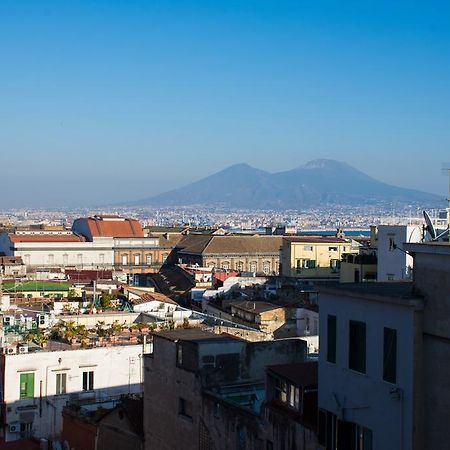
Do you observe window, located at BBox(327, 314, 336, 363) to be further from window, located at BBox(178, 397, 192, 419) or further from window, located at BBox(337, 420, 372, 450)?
window, located at BBox(178, 397, 192, 419)

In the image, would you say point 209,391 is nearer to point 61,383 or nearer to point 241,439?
point 241,439

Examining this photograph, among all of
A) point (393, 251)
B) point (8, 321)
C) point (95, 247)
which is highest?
point (393, 251)

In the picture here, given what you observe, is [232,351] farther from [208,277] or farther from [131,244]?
[131,244]

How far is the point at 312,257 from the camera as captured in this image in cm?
6175

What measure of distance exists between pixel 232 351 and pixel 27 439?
8.44 m

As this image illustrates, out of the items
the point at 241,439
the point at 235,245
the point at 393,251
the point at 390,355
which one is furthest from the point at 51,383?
the point at 235,245

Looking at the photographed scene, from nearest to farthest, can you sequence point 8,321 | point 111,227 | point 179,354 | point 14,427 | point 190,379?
point 190,379
point 179,354
point 14,427
point 8,321
point 111,227

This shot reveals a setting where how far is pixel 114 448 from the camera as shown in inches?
821

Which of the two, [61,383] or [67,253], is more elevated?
[67,253]

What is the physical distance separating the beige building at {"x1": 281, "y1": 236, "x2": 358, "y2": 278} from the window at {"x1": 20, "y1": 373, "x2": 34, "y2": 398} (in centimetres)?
3671

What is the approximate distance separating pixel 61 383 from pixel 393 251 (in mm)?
20223

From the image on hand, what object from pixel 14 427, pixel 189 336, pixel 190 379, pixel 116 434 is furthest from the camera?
pixel 14 427

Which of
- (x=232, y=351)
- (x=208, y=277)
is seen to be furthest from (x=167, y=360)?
(x=208, y=277)

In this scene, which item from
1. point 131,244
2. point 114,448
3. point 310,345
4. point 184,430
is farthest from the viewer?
point 131,244
